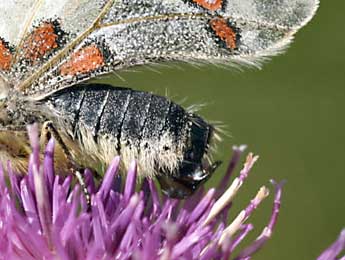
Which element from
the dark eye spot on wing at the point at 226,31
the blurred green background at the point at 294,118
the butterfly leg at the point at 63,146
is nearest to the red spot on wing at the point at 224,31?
the dark eye spot on wing at the point at 226,31

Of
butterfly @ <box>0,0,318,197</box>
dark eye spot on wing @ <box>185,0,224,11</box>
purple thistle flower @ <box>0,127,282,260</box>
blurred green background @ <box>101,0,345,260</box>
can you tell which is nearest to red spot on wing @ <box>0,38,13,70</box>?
butterfly @ <box>0,0,318,197</box>

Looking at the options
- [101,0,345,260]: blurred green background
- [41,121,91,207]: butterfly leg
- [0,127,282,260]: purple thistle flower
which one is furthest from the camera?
[101,0,345,260]: blurred green background

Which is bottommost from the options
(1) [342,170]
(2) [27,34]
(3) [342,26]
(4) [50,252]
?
(4) [50,252]

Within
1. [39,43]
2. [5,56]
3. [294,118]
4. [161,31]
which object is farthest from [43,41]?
[294,118]

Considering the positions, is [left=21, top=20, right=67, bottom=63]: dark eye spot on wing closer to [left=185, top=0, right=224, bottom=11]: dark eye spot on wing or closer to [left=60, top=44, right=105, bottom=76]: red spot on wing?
[left=60, top=44, right=105, bottom=76]: red spot on wing

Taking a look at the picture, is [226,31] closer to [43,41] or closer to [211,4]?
[211,4]

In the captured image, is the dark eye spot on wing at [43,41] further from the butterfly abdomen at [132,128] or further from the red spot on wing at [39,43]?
the butterfly abdomen at [132,128]

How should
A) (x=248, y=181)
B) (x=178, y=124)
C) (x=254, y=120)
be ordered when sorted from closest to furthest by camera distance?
(x=178, y=124), (x=248, y=181), (x=254, y=120)

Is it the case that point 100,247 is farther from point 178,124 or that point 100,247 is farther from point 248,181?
point 248,181

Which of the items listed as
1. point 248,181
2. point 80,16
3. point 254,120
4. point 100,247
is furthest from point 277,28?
point 254,120
